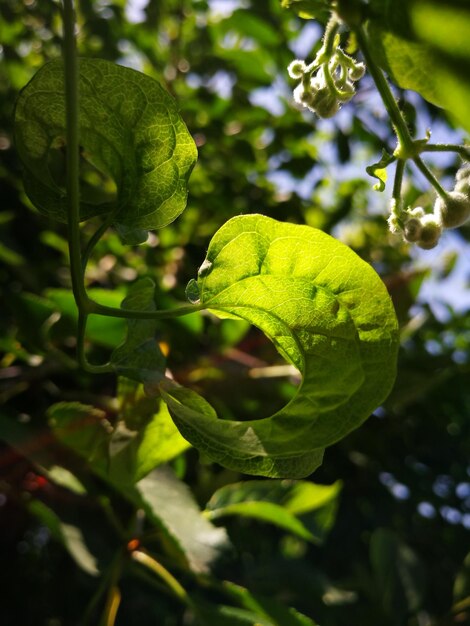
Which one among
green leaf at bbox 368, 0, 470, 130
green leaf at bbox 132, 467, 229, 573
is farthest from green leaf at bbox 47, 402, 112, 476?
green leaf at bbox 368, 0, 470, 130

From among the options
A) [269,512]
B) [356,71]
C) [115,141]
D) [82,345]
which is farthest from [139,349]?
[269,512]

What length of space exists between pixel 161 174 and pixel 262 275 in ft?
0.36

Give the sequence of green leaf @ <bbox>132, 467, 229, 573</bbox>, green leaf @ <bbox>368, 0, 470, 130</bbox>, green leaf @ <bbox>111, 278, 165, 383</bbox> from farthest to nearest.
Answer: green leaf @ <bbox>132, 467, 229, 573</bbox> → green leaf @ <bbox>111, 278, 165, 383</bbox> → green leaf @ <bbox>368, 0, 470, 130</bbox>

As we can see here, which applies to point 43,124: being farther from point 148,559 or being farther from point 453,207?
point 148,559

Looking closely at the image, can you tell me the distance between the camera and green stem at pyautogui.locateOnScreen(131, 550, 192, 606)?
86cm

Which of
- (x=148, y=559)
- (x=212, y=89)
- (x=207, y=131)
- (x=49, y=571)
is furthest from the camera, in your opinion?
(x=212, y=89)

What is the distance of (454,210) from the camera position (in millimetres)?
479

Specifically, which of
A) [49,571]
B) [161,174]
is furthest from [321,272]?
[49,571]

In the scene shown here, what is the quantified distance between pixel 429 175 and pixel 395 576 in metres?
1.09

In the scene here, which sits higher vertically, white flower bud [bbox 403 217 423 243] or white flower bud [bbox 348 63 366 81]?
white flower bud [bbox 348 63 366 81]

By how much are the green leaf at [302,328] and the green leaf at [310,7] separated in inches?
5.1

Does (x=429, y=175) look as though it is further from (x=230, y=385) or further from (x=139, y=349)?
(x=230, y=385)

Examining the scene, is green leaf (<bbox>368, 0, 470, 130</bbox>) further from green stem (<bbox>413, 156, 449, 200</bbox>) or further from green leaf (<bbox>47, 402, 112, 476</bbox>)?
green leaf (<bbox>47, 402, 112, 476</bbox>)

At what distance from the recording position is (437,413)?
5.67ft
